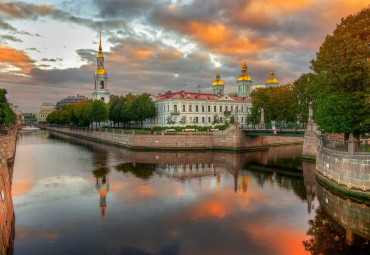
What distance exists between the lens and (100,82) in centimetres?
14325

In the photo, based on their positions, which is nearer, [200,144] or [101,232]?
[101,232]

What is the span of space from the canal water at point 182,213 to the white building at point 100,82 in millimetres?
106986

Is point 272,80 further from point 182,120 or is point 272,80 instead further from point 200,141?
point 200,141

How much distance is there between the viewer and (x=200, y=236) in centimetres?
1711

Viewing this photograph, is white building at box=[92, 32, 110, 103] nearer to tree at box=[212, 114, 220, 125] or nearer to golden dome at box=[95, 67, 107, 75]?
golden dome at box=[95, 67, 107, 75]

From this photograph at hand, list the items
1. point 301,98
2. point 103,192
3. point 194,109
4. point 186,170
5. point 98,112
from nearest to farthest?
point 103,192
point 186,170
point 301,98
point 98,112
point 194,109

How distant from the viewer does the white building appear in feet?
465

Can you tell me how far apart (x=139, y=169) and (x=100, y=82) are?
373 ft

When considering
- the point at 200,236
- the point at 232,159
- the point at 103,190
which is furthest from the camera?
the point at 232,159

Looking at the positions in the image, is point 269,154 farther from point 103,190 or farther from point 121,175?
point 103,190

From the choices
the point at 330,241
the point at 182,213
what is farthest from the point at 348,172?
the point at 182,213

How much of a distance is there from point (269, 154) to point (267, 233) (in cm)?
3892

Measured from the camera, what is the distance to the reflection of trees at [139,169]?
35312 mm

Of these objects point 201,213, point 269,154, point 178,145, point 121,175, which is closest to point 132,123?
point 178,145
